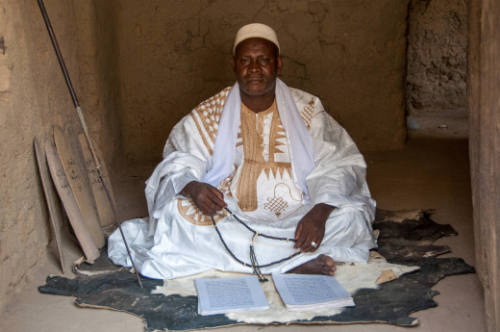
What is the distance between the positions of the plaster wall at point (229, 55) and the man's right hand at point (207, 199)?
2.81 meters

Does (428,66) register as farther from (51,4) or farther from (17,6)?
(17,6)

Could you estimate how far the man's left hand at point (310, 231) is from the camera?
3.10m

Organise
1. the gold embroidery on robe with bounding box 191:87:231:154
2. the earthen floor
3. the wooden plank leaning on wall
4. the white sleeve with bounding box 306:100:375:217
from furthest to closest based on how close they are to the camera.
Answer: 1. the gold embroidery on robe with bounding box 191:87:231:154
2. the white sleeve with bounding box 306:100:375:217
3. the earthen floor
4. the wooden plank leaning on wall

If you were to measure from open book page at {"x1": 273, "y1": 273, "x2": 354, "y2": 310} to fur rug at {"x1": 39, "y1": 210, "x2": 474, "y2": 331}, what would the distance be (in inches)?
1.6

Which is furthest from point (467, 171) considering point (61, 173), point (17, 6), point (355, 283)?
point (17, 6)

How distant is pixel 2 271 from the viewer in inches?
110

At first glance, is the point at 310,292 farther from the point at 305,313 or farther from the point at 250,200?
Result: the point at 250,200

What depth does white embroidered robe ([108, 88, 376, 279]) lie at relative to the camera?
3.18m

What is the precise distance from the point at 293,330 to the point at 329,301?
26 cm

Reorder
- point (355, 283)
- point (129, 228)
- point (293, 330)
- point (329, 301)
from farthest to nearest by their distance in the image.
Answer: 1. point (129, 228)
2. point (355, 283)
3. point (329, 301)
4. point (293, 330)

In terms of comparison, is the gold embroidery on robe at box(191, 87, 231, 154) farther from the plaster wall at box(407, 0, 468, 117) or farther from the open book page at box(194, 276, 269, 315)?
the plaster wall at box(407, 0, 468, 117)

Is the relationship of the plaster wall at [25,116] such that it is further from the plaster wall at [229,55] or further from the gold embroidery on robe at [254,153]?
the plaster wall at [229,55]

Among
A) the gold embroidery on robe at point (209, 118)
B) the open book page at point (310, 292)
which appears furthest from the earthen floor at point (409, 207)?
the gold embroidery on robe at point (209, 118)

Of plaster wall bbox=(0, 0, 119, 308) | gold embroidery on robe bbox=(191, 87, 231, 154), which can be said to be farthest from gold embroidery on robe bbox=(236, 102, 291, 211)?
plaster wall bbox=(0, 0, 119, 308)
